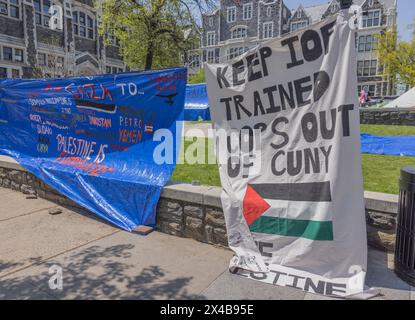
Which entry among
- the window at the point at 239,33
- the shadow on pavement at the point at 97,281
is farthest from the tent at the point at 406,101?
the window at the point at 239,33

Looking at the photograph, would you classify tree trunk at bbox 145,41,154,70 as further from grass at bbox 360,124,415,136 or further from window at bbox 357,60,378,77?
window at bbox 357,60,378,77

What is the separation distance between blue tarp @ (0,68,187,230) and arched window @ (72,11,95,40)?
28959mm

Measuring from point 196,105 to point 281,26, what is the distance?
128ft

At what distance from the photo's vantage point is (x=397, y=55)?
105ft

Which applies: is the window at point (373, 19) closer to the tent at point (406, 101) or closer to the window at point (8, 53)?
the tent at point (406, 101)

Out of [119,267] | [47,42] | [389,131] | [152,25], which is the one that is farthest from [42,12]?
[119,267]

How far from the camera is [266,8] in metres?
50.7

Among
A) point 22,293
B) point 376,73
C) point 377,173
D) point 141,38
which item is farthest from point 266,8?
point 22,293

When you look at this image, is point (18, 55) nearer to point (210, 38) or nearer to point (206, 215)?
point (206, 215)

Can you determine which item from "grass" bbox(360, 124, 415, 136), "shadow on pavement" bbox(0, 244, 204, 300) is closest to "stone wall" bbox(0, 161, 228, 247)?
"shadow on pavement" bbox(0, 244, 204, 300)

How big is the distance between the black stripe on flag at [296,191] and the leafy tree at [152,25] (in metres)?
17.5

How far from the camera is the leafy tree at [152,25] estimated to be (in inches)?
769

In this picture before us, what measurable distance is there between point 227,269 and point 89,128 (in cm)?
342
